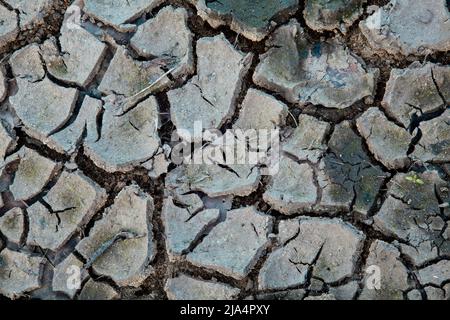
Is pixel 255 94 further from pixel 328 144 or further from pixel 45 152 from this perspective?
pixel 45 152

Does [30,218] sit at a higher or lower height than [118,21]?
lower

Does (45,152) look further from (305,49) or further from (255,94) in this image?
(305,49)

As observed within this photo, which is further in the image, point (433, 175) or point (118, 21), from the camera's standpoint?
point (118, 21)

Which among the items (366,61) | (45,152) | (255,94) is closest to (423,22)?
(366,61)

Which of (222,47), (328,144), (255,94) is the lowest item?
(328,144)

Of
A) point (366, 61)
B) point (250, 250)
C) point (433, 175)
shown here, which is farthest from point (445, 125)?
point (250, 250)

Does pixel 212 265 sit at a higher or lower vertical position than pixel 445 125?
lower
